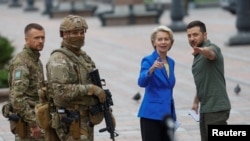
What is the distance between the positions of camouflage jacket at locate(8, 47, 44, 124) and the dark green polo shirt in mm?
1573

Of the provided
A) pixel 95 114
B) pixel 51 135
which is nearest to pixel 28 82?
pixel 51 135

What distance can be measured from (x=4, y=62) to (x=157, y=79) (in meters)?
9.63

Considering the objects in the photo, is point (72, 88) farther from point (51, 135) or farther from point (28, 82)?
point (28, 82)

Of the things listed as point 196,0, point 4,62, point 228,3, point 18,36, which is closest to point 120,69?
point 4,62

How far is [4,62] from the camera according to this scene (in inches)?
651

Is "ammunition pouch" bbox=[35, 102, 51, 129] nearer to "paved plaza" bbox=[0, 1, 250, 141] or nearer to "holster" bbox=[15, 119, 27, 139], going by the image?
"holster" bbox=[15, 119, 27, 139]

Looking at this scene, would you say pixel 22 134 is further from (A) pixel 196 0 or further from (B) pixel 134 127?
(A) pixel 196 0

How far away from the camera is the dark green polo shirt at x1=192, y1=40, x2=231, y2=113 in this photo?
7.72m

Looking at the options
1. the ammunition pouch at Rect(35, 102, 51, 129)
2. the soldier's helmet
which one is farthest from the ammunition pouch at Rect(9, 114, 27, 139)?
the soldier's helmet

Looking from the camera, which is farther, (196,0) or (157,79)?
(196,0)

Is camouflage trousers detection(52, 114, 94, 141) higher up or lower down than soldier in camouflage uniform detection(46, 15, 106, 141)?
lower down

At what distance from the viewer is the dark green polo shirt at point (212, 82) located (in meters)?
7.72

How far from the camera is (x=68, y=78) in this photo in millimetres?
6734

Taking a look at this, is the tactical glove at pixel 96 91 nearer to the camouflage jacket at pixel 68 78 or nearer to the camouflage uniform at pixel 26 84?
the camouflage jacket at pixel 68 78
